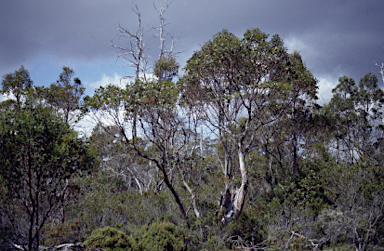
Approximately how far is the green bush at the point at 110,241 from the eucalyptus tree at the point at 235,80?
12.4 ft

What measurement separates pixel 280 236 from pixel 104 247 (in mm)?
5655

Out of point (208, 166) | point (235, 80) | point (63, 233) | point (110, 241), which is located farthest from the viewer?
point (208, 166)

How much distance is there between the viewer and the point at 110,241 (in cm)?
714

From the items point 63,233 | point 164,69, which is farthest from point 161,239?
point 164,69

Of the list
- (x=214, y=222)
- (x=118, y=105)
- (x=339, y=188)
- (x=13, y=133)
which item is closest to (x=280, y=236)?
(x=214, y=222)

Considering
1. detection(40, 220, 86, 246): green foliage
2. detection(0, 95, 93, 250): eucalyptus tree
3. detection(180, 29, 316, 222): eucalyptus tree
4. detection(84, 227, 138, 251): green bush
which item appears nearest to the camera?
detection(0, 95, 93, 250): eucalyptus tree

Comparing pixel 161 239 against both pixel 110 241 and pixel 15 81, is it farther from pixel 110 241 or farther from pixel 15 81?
pixel 15 81

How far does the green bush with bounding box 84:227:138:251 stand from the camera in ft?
23.2

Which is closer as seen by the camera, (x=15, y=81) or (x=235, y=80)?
(x=235, y=80)

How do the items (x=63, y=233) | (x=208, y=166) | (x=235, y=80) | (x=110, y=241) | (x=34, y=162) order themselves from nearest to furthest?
(x=34, y=162) → (x=110, y=241) → (x=63, y=233) → (x=235, y=80) → (x=208, y=166)

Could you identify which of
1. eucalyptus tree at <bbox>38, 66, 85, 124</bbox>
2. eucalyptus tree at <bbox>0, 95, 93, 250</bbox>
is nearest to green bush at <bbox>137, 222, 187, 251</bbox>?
eucalyptus tree at <bbox>0, 95, 93, 250</bbox>

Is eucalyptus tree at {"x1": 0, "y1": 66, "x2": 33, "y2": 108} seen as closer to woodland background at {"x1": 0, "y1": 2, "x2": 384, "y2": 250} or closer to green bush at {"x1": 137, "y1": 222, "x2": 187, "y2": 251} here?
woodland background at {"x1": 0, "y1": 2, "x2": 384, "y2": 250}

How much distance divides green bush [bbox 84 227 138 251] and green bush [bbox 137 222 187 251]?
331mm

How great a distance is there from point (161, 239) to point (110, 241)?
1362 millimetres
